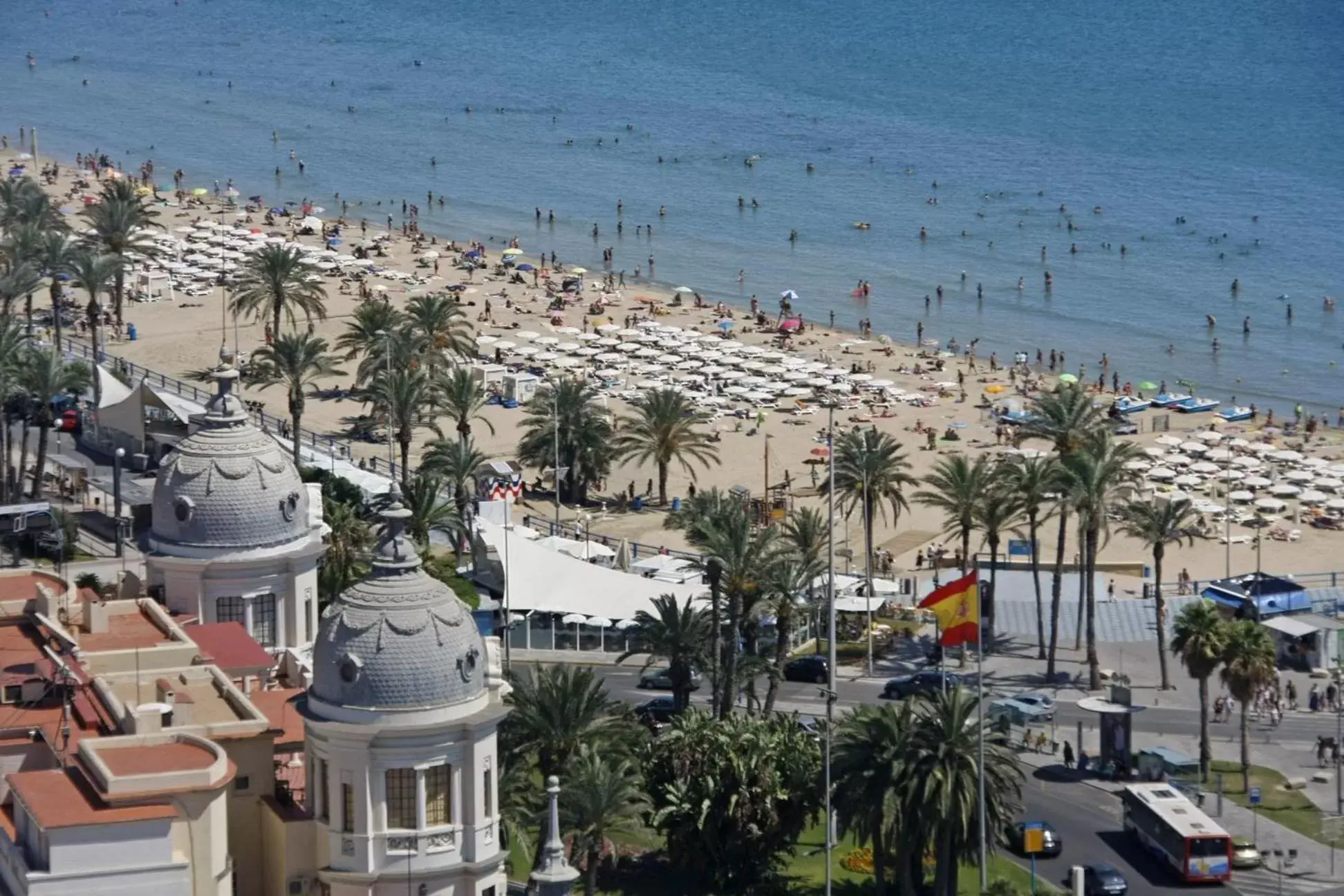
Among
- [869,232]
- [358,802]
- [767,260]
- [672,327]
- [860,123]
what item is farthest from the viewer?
[860,123]

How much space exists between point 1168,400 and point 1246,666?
47.6 m

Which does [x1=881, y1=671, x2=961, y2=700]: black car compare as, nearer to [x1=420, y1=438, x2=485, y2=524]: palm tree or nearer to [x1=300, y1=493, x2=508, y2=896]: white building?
[x1=420, y1=438, x2=485, y2=524]: palm tree

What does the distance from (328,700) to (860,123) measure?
160998 mm

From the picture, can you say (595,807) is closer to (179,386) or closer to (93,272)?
(179,386)

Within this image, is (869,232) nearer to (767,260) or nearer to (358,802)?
(767,260)

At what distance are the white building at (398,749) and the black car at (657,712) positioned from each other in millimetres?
18874

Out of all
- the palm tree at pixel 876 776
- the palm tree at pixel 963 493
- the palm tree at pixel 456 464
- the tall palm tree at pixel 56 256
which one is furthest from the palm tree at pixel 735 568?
the tall palm tree at pixel 56 256

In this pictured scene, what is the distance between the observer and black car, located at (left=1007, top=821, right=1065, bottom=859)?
189 feet

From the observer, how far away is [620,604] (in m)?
70.8

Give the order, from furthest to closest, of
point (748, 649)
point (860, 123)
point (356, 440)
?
1. point (860, 123)
2. point (356, 440)
3. point (748, 649)

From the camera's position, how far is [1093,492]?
234 ft

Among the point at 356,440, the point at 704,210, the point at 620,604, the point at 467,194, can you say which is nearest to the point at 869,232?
the point at 704,210

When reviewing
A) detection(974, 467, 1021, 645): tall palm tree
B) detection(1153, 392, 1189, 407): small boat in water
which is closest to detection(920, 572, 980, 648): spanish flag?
detection(974, 467, 1021, 645): tall palm tree

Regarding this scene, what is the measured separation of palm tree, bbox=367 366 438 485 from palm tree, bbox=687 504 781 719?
19277 millimetres
